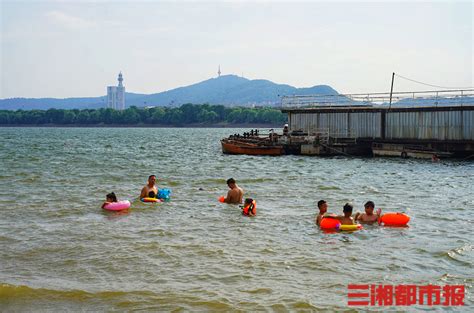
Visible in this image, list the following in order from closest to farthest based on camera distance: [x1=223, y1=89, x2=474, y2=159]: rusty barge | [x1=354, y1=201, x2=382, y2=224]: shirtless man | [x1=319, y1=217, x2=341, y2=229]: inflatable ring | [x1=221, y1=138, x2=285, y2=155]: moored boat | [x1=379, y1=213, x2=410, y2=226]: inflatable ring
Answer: [x1=319, y1=217, x2=341, y2=229]: inflatable ring < [x1=379, y1=213, x2=410, y2=226]: inflatable ring < [x1=354, y1=201, x2=382, y2=224]: shirtless man < [x1=223, y1=89, x2=474, y2=159]: rusty barge < [x1=221, y1=138, x2=285, y2=155]: moored boat

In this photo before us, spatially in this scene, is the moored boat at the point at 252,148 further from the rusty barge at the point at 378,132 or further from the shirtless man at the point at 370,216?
the shirtless man at the point at 370,216

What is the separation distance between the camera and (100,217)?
20.8 m

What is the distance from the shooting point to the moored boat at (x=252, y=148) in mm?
53281

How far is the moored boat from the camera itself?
5328 centimetres

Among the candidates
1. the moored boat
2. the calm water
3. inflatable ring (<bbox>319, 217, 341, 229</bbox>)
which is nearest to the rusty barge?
the moored boat

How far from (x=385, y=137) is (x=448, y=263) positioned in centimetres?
3990

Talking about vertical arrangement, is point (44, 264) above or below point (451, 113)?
below

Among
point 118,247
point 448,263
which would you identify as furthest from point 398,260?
point 118,247

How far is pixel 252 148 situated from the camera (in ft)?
178

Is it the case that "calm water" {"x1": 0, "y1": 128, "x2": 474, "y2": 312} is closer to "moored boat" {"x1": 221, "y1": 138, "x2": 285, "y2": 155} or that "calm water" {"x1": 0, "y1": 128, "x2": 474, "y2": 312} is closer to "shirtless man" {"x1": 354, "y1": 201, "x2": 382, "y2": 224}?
"shirtless man" {"x1": 354, "y1": 201, "x2": 382, "y2": 224}

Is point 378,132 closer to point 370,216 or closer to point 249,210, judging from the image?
point 249,210

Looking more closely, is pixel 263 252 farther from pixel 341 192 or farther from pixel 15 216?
pixel 341 192

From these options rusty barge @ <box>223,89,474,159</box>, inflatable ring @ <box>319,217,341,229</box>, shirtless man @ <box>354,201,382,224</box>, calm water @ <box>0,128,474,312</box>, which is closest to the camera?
calm water @ <box>0,128,474,312</box>

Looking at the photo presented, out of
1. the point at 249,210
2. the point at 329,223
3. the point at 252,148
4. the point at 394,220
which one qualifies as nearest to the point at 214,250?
the point at 329,223
